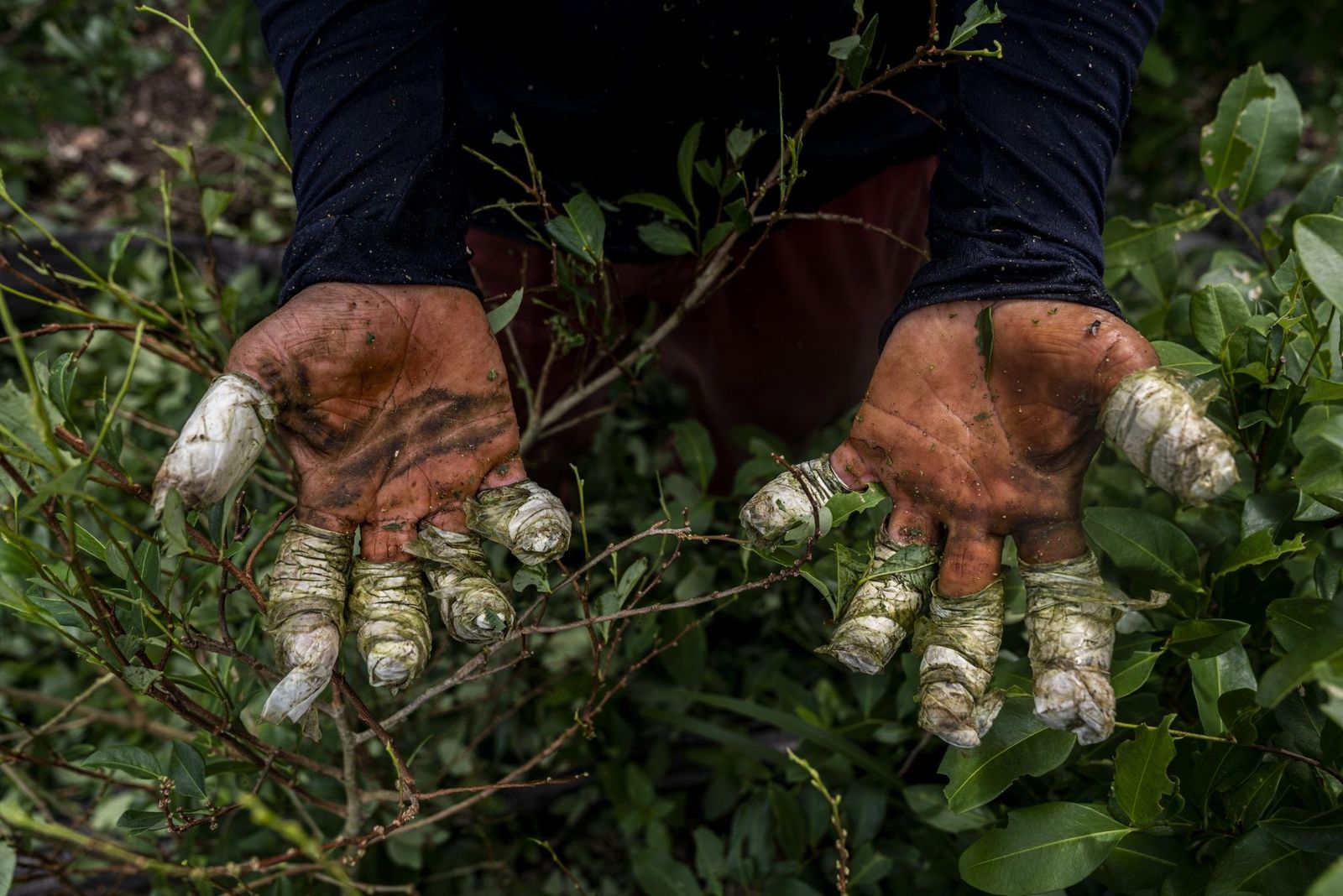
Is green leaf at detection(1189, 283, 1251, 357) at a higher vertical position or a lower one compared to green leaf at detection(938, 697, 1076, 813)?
higher

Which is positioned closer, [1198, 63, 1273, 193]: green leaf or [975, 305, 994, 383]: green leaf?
[975, 305, 994, 383]: green leaf

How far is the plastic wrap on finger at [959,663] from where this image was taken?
102 centimetres

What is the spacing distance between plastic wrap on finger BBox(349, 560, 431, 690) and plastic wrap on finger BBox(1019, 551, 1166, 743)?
26.2 inches

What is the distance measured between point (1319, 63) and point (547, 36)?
7.38 ft

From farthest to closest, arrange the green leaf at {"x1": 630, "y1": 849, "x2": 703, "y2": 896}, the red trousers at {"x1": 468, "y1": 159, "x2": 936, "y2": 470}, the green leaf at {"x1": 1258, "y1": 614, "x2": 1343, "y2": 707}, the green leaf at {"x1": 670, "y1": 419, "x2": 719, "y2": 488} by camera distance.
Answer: the red trousers at {"x1": 468, "y1": 159, "x2": 936, "y2": 470}
the green leaf at {"x1": 670, "y1": 419, "x2": 719, "y2": 488}
the green leaf at {"x1": 630, "y1": 849, "x2": 703, "y2": 896}
the green leaf at {"x1": 1258, "y1": 614, "x2": 1343, "y2": 707}

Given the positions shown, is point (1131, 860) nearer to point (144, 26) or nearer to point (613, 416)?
point (613, 416)

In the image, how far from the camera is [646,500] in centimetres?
200

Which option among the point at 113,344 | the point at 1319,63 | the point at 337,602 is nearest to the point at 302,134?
the point at 337,602

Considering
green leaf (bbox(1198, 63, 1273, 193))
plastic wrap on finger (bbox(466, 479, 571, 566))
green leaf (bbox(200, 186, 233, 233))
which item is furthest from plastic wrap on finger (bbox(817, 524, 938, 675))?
green leaf (bbox(200, 186, 233, 233))

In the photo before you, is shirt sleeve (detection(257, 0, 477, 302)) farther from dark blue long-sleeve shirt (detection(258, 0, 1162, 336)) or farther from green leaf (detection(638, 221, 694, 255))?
green leaf (detection(638, 221, 694, 255))

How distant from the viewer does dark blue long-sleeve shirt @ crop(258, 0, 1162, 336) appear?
3.83 ft

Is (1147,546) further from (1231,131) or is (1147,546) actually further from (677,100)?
(677,100)

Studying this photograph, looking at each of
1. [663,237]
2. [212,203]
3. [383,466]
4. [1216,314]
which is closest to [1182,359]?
[1216,314]

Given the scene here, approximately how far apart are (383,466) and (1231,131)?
1.21 m
